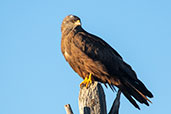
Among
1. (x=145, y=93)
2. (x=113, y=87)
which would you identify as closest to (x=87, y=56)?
(x=113, y=87)

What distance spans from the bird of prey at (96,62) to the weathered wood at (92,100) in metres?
1.74

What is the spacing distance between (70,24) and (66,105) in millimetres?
3737

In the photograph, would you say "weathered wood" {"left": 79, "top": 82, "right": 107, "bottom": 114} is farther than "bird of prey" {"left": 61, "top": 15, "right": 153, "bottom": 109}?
No

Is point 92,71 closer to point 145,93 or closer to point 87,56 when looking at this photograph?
point 87,56

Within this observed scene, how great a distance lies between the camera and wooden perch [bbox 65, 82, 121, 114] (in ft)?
17.2

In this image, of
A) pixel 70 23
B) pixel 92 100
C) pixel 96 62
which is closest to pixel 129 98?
pixel 96 62

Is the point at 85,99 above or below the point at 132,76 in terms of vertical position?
below

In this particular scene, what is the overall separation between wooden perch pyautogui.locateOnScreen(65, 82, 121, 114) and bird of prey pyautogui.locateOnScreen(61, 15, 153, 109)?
67.9 inches

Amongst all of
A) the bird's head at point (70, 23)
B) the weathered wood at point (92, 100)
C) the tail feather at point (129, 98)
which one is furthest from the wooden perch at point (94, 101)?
the bird's head at point (70, 23)

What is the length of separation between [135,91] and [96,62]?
1098 millimetres

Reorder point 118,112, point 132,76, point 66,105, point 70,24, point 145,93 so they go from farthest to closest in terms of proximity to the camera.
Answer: point 70,24 → point 132,76 → point 145,93 → point 118,112 → point 66,105

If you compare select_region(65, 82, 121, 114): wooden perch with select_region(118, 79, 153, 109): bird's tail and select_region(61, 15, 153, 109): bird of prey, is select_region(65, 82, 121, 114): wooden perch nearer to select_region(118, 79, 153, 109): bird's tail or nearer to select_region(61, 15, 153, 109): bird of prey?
select_region(118, 79, 153, 109): bird's tail

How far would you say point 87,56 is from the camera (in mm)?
7688

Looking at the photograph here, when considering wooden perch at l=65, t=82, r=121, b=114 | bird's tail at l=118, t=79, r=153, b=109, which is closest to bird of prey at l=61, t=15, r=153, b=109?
bird's tail at l=118, t=79, r=153, b=109
